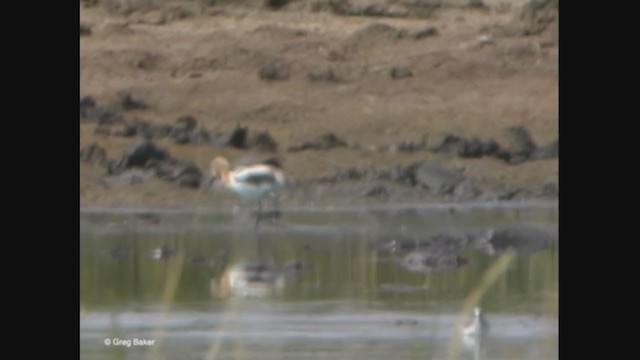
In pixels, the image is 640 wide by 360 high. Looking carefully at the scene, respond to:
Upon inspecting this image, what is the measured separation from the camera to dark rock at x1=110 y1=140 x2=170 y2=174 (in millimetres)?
12758

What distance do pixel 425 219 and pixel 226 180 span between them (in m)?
1.27

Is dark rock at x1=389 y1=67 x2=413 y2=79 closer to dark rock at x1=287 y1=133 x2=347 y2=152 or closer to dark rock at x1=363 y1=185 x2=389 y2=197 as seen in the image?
dark rock at x1=287 y1=133 x2=347 y2=152

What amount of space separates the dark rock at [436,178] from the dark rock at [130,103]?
2157mm

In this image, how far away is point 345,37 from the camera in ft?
50.4

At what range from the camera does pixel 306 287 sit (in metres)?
10.1

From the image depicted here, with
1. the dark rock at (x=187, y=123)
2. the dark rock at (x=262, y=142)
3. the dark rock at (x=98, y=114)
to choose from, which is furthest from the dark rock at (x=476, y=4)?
the dark rock at (x=98, y=114)

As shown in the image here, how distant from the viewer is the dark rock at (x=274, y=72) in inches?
571

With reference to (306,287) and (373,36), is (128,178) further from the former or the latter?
(373,36)

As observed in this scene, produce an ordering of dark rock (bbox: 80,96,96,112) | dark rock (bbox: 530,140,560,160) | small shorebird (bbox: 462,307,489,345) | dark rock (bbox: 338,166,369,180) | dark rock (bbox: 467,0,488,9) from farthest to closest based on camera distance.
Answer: dark rock (bbox: 467,0,488,9) → dark rock (bbox: 80,96,96,112) → dark rock (bbox: 530,140,560,160) → dark rock (bbox: 338,166,369,180) → small shorebird (bbox: 462,307,489,345)

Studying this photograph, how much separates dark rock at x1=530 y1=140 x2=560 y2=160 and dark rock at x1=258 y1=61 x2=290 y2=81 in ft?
6.66

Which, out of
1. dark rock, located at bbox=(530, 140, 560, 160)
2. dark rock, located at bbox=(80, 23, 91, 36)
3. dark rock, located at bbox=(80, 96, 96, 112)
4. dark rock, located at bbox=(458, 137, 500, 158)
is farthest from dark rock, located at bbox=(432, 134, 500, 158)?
dark rock, located at bbox=(80, 23, 91, 36)

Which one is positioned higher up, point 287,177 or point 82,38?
point 82,38
